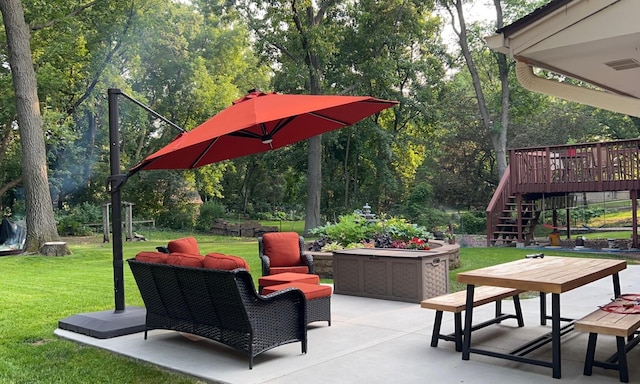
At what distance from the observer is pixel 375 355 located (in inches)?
181

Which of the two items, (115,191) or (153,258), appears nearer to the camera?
(153,258)

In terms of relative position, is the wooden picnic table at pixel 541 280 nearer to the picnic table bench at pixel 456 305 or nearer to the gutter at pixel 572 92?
the picnic table bench at pixel 456 305

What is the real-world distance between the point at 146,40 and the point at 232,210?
11.3 metres

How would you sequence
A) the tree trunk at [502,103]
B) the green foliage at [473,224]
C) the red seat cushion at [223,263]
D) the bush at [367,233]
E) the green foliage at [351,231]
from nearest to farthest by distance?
the red seat cushion at [223,263] → the bush at [367,233] → the green foliage at [351,231] → the tree trunk at [502,103] → the green foliage at [473,224]

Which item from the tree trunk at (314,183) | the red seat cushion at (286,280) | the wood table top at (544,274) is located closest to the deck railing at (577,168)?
the tree trunk at (314,183)

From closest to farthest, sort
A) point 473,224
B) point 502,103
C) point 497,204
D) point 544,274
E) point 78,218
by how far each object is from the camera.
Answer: point 544,274, point 497,204, point 473,224, point 502,103, point 78,218

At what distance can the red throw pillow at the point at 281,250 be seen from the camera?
724cm

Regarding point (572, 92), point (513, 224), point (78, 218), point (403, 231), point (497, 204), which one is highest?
point (572, 92)

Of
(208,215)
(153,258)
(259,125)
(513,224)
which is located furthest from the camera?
(208,215)

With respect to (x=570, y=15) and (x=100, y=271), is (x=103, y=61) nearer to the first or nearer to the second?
(x=100, y=271)

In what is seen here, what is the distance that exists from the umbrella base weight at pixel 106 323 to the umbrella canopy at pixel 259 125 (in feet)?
5.12

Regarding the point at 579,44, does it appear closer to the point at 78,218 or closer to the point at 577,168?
the point at 577,168

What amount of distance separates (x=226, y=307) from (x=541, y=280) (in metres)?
2.39

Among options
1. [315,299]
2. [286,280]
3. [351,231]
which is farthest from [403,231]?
[315,299]
